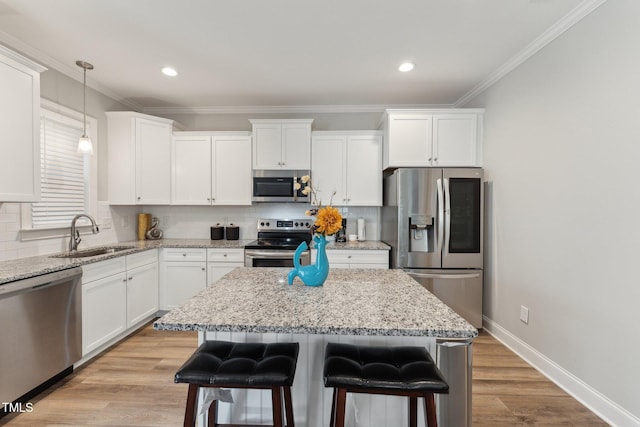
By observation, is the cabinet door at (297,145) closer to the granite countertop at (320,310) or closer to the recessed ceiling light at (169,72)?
the recessed ceiling light at (169,72)

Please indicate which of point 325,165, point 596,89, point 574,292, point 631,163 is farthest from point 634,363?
point 325,165

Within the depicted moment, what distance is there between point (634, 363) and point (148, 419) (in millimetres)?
2843

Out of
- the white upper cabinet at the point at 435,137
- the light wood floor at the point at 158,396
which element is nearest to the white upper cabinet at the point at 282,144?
the white upper cabinet at the point at 435,137

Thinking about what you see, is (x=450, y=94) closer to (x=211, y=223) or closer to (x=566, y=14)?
(x=566, y=14)

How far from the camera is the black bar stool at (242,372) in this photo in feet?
3.86

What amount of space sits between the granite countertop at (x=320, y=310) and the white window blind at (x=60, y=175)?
2.18 m

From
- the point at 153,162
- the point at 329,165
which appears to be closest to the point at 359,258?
the point at 329,165

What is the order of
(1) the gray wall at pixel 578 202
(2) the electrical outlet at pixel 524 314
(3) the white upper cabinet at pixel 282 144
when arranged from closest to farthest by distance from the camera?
(1) the gray wall at pixel 578 202 → (2) the electrical outlet at pixel 524 314 → (3) the white upper cabinet at pixel 282 144

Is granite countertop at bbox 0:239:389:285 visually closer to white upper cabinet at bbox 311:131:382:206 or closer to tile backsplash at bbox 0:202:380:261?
tile backsplash at bbox 0:202:380:261

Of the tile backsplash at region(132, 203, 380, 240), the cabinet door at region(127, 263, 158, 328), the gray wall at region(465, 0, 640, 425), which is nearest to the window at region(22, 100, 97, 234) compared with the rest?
the cabinet door at region(127, 263, 158, 328)

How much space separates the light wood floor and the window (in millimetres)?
1352

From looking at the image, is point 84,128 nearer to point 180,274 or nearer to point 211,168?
point 211,168

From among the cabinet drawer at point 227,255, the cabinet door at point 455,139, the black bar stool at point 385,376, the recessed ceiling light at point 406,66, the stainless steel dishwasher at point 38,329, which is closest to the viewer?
the black bar stool at point 385,376

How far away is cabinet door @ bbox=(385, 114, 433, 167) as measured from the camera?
345cm
